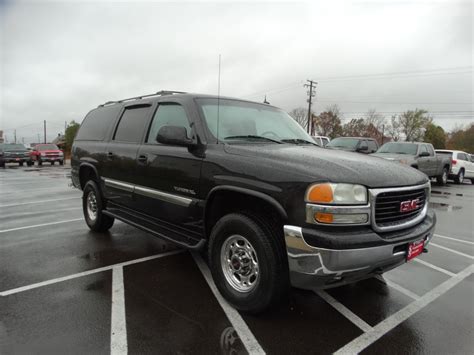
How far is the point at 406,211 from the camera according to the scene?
298 centimetres

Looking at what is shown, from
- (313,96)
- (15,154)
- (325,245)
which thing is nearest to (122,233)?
(325,245)

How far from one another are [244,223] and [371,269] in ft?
3.48

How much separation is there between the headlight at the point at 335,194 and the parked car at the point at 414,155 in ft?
31.5

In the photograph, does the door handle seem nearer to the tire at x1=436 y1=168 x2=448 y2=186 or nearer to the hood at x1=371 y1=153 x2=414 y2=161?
the hood at x1=371 y1=153 x2=414 y2=161

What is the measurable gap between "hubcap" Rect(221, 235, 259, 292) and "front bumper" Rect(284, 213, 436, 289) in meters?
0.45

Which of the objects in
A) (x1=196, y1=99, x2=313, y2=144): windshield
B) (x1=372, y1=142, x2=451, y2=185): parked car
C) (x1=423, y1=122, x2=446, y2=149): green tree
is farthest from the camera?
(x1=423, y1=122, x2=446, y2=149): green tree


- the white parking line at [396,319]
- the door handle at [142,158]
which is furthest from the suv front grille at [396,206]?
the door handle at [142,158]

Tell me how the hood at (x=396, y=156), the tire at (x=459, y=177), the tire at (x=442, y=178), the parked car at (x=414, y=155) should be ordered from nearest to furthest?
the hood at (x=396, y=156) < the parked car at (x=414, y=155) < the tire at (x=442, y=178) < the tire at (x=459, y=177)

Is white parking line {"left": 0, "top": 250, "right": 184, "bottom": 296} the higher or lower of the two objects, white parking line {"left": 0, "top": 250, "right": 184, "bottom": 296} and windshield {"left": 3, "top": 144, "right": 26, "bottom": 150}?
the lower

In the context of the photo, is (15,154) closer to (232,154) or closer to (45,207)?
(45,207)

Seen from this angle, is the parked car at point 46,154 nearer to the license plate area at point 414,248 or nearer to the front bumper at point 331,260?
the front bumper at point 331,260

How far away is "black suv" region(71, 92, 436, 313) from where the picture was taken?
253cm

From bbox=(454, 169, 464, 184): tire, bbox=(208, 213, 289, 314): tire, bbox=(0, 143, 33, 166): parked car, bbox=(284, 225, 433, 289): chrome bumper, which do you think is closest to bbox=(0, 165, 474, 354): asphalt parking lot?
bbox=(208, 213, 289, 314): tire

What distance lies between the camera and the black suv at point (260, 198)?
2.53 metres
